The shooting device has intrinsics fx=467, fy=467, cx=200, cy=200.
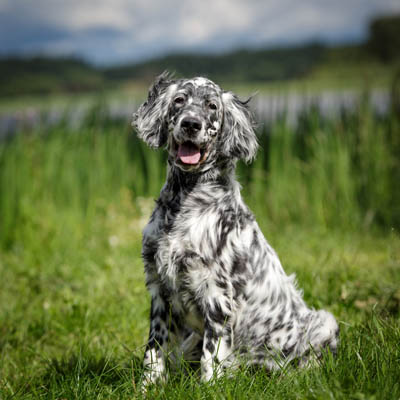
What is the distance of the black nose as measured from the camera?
272 centimetres

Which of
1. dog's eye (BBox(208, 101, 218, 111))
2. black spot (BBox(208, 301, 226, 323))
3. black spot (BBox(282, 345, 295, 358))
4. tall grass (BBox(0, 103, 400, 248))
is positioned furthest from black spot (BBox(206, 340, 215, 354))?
tall grass (BBox(0, 103, 400, 248))

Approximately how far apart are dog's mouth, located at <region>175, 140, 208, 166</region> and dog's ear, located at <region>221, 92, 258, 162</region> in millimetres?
192

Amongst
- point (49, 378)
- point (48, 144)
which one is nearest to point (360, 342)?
point (49, 378)

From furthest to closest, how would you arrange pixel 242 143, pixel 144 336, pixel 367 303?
pixel 367 303
pixel 144 336
pixel 242 143

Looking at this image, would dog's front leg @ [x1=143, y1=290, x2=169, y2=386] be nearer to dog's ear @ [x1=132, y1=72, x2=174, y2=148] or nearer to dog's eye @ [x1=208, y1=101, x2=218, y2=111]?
dog's ear @ [x1=132, y1=72, x2=174, y2=148]

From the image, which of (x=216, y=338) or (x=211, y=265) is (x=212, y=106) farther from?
(x=216, y=338)

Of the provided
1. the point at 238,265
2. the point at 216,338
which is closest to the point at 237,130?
the point at 238,265

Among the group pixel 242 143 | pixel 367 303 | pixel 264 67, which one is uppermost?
pixel 264 67

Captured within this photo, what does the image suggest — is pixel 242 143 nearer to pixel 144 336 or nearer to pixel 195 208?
pixel 195 208

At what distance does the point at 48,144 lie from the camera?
6934mm

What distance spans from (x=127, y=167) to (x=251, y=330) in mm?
4736

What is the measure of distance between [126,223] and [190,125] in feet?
13.7

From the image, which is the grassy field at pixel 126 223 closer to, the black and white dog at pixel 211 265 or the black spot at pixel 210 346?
the black and white dog at pixel 211 265

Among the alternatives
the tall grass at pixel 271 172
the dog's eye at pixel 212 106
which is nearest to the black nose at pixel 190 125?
the dog's eye at pixel 212 106
